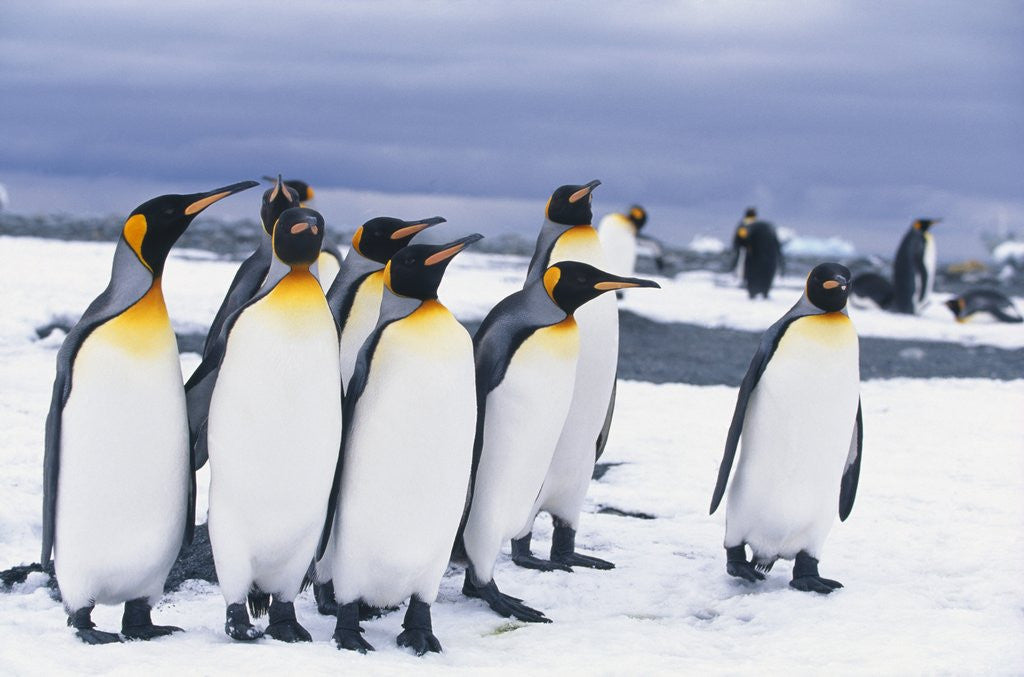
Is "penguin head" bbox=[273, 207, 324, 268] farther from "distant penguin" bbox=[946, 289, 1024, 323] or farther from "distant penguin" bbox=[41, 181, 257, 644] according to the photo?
"distant penguin" bbox=[946, 289, 1024, 323]

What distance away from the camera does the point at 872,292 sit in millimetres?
16188

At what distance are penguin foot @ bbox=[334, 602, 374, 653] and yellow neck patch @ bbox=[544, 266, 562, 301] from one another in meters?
1.16

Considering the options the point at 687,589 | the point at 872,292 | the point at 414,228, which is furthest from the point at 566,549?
the point at 872,292

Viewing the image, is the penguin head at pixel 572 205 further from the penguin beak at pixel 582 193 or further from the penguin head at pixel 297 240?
the penguin head at pixel 297 240

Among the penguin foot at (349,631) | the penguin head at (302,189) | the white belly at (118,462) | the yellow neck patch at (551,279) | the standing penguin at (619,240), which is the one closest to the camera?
the white belly at (118,462)

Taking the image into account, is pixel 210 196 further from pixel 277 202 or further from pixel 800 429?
pixel 800 429

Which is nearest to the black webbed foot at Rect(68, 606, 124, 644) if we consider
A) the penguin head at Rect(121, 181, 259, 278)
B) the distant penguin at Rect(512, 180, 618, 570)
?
the penguin head at Rect(121, 181, 259, 278)

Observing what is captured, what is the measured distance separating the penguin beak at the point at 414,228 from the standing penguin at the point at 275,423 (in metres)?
0.41

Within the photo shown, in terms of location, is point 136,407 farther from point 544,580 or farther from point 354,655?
point 544,580

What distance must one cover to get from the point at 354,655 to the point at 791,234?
1501 inches

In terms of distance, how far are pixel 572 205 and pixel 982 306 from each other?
12263 millimetres

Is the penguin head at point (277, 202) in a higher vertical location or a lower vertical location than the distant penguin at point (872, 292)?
higher

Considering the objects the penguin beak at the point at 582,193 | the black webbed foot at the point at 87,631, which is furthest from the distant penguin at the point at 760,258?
the black webbed foot at the point at 87,631

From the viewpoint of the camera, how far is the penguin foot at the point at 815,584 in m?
3.95
